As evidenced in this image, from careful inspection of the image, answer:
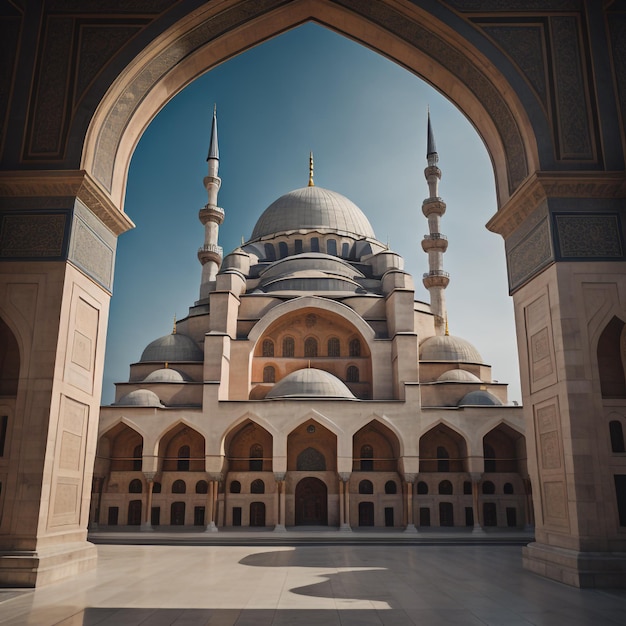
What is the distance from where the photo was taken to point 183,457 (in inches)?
847

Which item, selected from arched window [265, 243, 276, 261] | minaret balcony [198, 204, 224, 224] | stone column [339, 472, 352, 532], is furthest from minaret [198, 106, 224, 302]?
stone column [339, 472, 352, 532]

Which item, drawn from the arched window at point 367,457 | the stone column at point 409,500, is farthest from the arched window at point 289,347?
the stone column at point 409,500

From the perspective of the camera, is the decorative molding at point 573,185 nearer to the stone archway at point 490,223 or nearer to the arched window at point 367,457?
the stone archway at point 490,223

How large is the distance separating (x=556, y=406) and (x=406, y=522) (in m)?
12.8

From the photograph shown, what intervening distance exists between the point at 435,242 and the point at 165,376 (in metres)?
13.6

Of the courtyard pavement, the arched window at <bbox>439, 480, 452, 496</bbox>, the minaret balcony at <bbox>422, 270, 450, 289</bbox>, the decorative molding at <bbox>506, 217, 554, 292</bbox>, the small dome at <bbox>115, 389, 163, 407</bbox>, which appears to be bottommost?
the courtyard pavement

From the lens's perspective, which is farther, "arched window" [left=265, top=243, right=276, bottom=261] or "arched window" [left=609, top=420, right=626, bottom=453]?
"arched window" [left=265, top=243, right=276, bottom=261]

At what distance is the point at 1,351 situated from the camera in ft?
26.5

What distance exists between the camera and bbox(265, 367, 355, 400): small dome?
2033 cm

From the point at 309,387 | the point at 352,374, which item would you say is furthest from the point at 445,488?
the point at 309,387

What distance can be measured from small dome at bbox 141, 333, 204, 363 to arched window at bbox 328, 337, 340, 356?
5116mm

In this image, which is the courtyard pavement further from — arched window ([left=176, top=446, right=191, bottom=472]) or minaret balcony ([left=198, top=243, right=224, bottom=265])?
minaret balcony ([left=198, top=243, right=224, bottom=265])

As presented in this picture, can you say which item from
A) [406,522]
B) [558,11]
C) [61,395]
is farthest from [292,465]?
[558,11]

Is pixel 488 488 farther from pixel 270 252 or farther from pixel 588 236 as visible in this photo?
pixel 270 252
